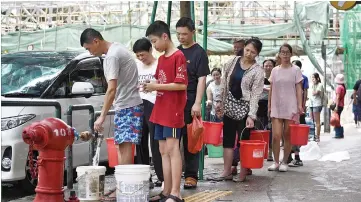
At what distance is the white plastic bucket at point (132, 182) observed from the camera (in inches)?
242

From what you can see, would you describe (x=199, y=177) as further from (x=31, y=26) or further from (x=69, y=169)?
(x=31, y=26)

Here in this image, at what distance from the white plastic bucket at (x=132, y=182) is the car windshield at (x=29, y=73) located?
2.90 m

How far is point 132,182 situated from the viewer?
6164 mm

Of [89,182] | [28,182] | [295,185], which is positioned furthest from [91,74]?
[89,182]

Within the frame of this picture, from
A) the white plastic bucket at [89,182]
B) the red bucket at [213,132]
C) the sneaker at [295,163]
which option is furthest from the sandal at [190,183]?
the sneaker at [295,163]

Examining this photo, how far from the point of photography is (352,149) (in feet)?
48.0

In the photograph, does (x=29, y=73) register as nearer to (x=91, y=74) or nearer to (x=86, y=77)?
(x=86, y=77)

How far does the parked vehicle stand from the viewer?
788cm

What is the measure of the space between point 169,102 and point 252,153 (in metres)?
2.19

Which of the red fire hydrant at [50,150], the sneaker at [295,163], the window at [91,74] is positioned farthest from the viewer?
the sneaker at [295,163]

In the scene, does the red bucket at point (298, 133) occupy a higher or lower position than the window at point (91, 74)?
lower

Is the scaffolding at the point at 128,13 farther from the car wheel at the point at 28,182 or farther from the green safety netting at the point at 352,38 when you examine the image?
the car wheel at the point at 28,182

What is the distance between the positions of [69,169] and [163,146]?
1664mm

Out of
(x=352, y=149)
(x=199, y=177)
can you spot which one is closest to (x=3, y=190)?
(x=199, y=177)
